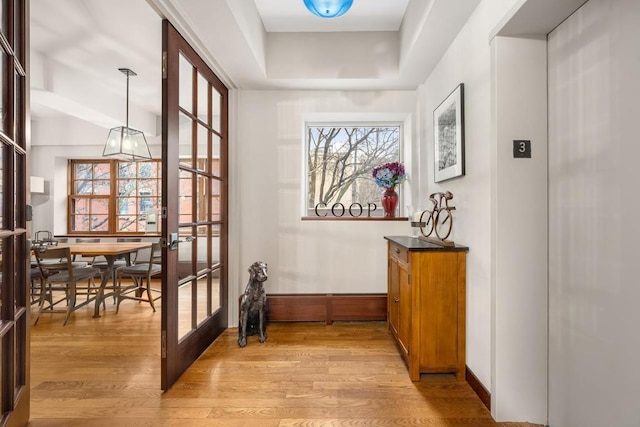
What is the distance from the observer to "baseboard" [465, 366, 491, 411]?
1797 mm

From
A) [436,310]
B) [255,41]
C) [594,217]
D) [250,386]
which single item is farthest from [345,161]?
[594,217]

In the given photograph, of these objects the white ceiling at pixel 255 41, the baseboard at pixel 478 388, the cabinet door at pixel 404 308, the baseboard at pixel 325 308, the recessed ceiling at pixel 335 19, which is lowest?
the baseboard at pixel 478 388

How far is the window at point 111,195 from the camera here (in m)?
5.66

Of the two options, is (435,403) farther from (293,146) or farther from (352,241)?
(293,146)

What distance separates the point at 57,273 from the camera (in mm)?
3637

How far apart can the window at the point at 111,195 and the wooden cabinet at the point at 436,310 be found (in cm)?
497

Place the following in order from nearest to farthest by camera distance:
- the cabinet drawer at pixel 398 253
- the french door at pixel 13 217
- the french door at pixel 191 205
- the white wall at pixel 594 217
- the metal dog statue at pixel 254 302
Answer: the white wall at pixel 594 217, the french door at pixel 13 217, the french door at pixel 191 205, the cabinet drawer at pixel 398 253, the metal dog statue at pixel 254 302

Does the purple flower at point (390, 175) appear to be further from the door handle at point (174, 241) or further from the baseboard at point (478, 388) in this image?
the door handle at point (174, 241)

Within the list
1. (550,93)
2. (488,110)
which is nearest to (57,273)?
(488,110)

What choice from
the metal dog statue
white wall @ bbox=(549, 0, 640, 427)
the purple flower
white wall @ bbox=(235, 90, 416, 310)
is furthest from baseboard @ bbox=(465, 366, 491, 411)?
the purple flower

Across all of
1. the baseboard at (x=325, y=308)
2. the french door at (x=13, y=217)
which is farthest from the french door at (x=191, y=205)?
the french door at (x=13, y=217)

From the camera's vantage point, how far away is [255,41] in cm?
255

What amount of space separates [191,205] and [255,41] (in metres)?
1.34

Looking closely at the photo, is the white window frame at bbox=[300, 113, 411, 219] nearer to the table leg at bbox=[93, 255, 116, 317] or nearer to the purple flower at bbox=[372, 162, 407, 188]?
the purple flower at bbox=[372, 162, 407, 188]
